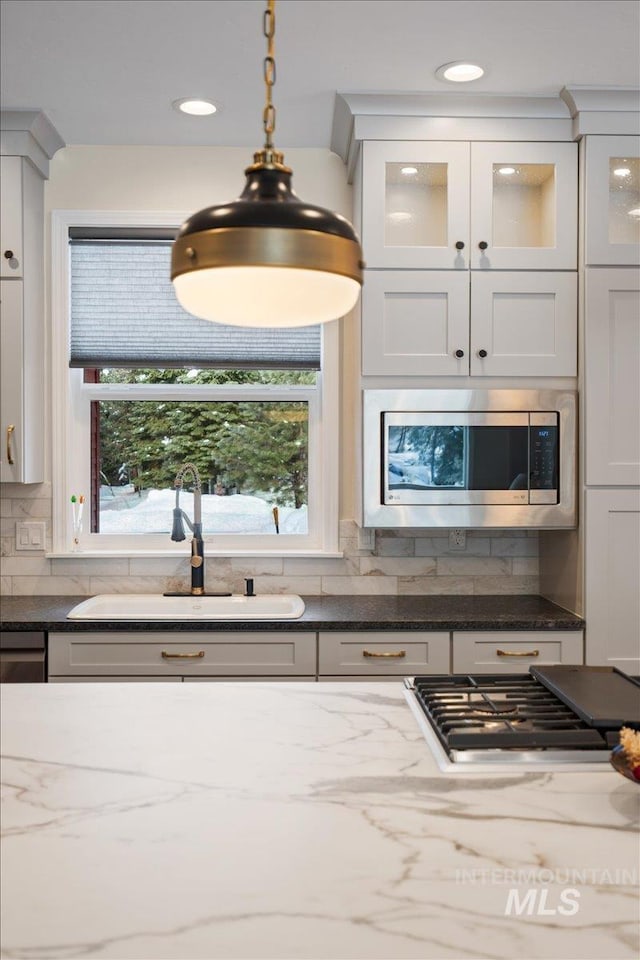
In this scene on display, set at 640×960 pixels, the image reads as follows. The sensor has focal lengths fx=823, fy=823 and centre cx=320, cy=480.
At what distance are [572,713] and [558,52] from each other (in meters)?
2.07

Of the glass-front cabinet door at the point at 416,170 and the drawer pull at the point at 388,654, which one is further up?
the glass-front cabinet door at the point at 416,170

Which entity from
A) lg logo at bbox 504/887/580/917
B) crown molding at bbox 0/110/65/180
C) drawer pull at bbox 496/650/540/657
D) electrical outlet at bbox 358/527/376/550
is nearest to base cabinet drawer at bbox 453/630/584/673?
drawer pull at bbox 496/650/540/657

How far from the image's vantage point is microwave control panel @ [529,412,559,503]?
300 centimetres

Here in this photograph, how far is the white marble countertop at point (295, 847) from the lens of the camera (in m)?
0.94

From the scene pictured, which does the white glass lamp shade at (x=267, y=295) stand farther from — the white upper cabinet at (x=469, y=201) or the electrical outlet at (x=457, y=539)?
the electrical outlet at (x=457, y=539)

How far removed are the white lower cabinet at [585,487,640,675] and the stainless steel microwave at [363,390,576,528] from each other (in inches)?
5.9

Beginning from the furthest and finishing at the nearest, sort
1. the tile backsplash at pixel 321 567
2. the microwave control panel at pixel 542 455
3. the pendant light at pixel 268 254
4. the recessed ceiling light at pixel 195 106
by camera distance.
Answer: the tile backsplash at pixel 321 567
the microwave control panel at pixel 542 455
the recessed ceiling light at pixel 195 106
the pendant light at pixel 268 254

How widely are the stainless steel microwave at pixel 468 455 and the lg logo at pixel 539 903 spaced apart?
2.02m

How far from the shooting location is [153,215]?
3.36 metres

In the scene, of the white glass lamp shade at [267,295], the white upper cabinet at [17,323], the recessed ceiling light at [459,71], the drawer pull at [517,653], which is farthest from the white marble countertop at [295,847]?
the recessed ceiling light at [459,71]

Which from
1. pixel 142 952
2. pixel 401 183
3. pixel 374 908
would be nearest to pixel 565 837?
pixel 374 908

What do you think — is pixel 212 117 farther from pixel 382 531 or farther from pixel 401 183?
pixel 382 531

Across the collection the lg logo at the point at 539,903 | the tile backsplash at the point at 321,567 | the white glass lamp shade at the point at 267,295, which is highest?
the white glass lamp shade at the point at 267,295

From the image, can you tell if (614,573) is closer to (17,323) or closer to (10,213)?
(17,323)
